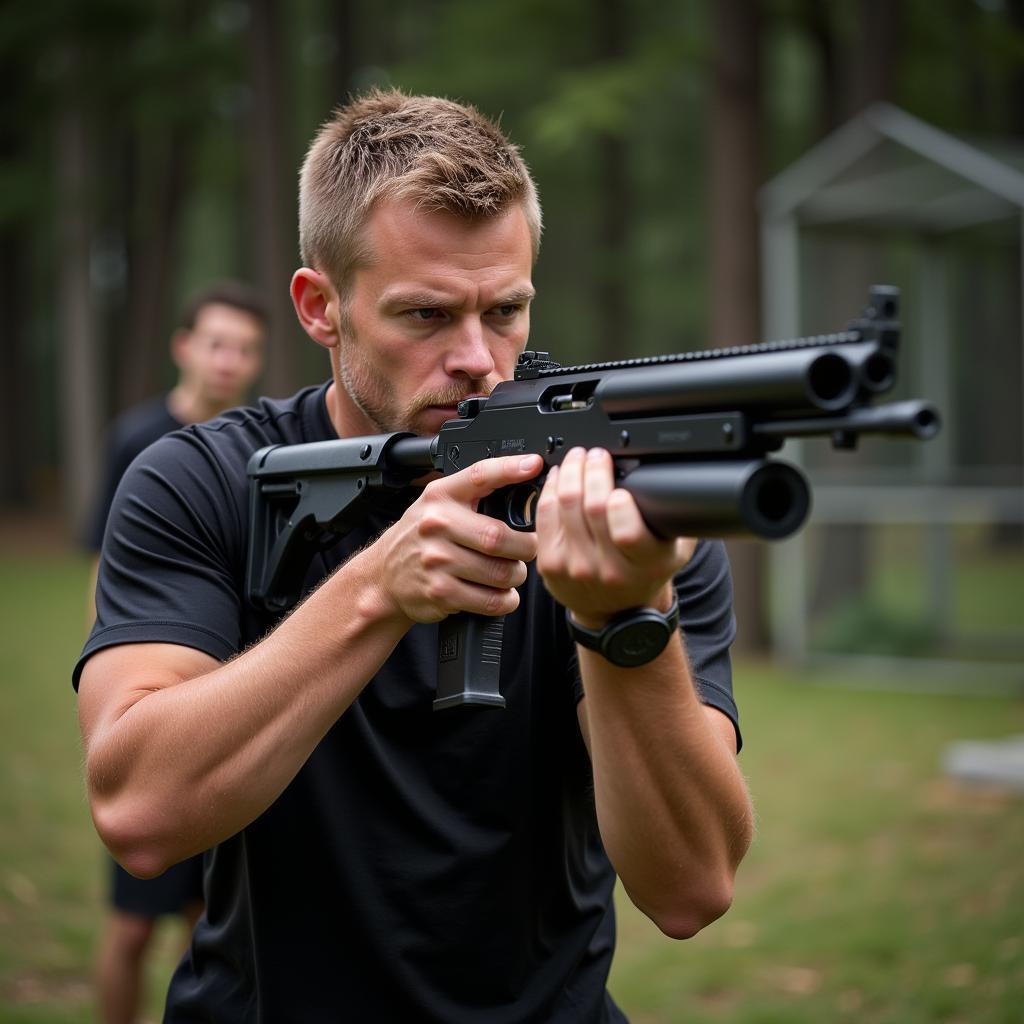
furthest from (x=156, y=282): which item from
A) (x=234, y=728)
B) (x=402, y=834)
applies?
(x=234, y=728)

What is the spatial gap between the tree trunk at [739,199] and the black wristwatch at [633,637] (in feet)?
38.6

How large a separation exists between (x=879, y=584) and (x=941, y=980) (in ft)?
27.1

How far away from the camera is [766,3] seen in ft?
54.9

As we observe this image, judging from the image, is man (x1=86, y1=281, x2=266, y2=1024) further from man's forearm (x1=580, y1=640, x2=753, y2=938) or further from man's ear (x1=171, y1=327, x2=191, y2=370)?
man's forearm (x1=580, y1=640, x2=753, y2=938)

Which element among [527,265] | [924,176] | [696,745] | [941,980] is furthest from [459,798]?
[924,176]

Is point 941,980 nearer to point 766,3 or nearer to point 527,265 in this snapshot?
point 527,265

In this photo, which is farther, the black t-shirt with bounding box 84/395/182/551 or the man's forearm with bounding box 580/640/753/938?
the black t-shirt with bounding box 84/395/182/551

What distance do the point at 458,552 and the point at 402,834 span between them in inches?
26.7

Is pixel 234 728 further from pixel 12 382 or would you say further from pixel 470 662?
pixel 12 382

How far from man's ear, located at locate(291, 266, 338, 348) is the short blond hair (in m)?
0.03

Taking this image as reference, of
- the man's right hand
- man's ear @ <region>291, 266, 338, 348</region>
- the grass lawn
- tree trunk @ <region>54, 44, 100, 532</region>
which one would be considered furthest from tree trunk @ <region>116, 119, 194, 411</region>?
the man's right hand

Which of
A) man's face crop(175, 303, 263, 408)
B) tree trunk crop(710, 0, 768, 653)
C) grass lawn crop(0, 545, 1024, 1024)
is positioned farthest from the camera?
tree trunk crop(710, 0, 768, 653)

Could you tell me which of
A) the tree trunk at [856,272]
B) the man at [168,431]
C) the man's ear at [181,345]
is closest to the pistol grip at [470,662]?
the man at [168,431]

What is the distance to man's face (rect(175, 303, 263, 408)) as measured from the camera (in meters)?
6.71
